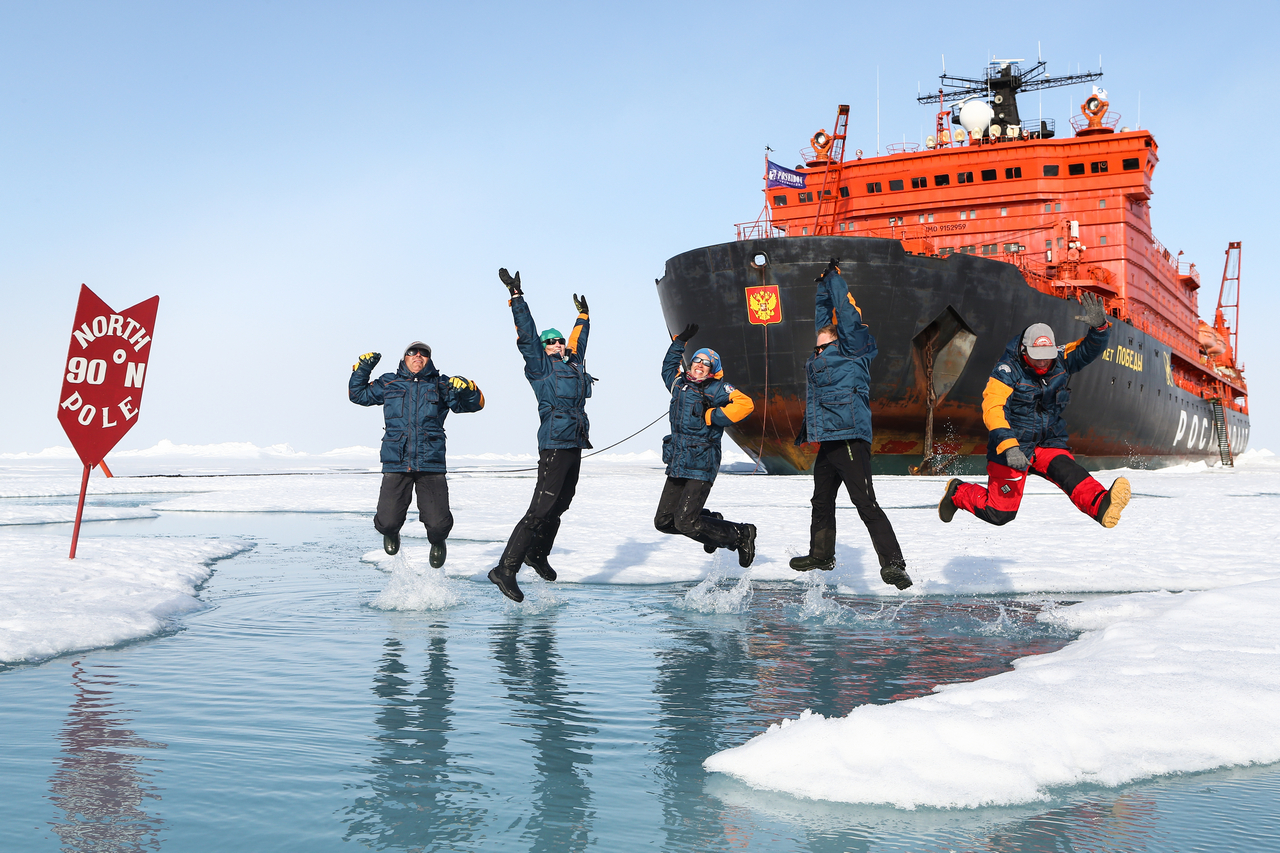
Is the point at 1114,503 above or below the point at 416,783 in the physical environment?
above

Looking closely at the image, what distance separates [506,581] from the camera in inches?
247

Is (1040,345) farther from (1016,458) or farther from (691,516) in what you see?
(691,516)

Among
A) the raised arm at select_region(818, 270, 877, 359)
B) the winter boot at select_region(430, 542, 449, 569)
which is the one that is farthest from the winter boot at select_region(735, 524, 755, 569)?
the winter boot at select_region(430, 542, 449, 569)

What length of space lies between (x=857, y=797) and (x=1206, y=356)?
155 feet

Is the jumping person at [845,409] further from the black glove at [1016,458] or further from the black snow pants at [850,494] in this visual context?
the black glove at [1016,458]

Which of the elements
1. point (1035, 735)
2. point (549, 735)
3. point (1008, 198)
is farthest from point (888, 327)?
point (549, 735)

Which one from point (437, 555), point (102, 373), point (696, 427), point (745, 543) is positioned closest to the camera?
point (696, 427)

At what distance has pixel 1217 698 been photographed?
3.61m

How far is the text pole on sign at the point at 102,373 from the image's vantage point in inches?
328

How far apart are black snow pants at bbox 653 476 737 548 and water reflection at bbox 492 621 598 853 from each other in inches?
58.4

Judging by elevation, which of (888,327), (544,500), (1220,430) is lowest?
(544,500)

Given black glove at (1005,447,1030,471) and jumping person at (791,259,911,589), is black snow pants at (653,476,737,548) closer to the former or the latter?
jumping person at (791,259,911,589)

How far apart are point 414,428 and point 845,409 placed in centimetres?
312

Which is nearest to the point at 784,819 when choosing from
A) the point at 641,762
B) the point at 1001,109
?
the point at 641,762
